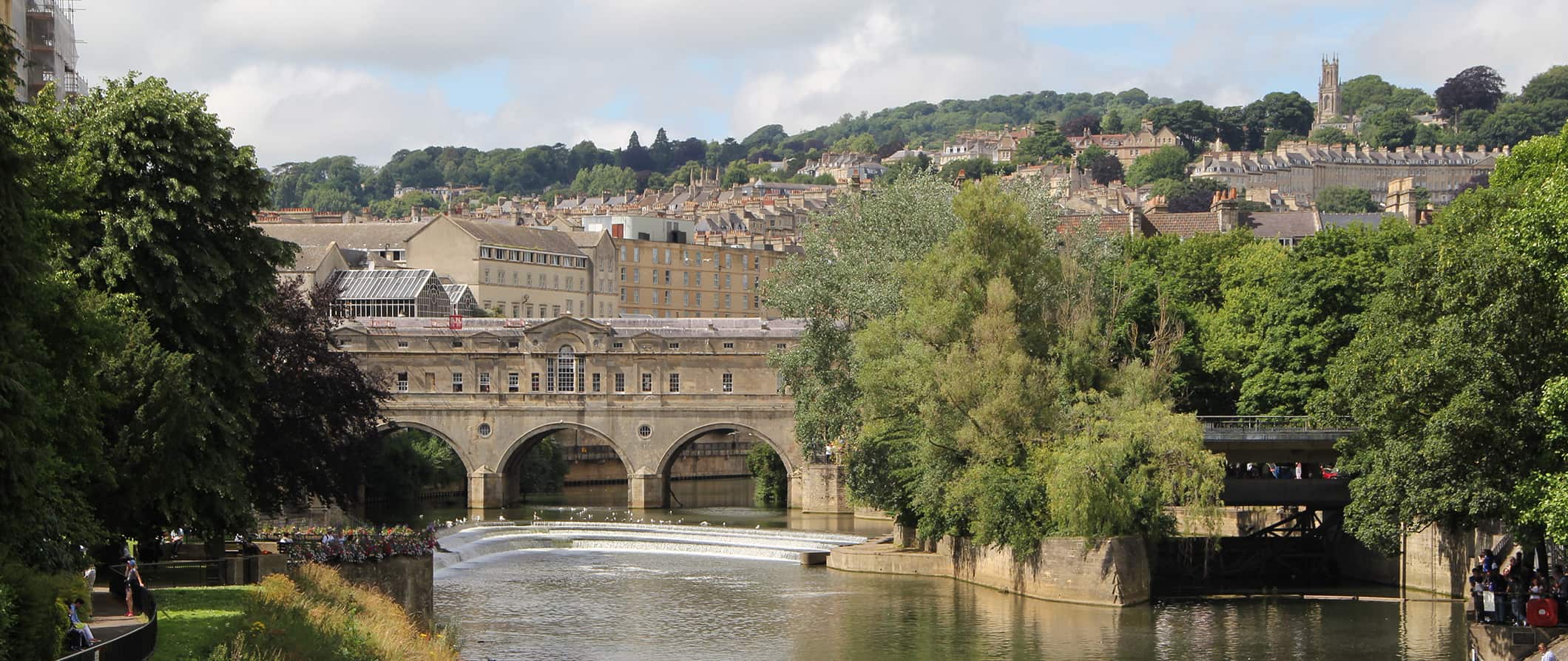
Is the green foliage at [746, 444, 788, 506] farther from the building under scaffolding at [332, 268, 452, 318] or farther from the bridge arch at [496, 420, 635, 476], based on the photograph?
the building under scaffolding at [332, 268, 452, 318]

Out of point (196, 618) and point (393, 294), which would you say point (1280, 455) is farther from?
point (393, 294)

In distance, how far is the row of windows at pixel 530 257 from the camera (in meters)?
102

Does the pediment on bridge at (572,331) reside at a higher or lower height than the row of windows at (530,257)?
lower

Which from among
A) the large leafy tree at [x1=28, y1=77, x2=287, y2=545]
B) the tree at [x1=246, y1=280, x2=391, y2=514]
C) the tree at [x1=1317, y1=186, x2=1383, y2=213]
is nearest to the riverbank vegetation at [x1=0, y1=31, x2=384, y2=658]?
the large leafy tree at [x1=28, y1=77, x2=287, y2=545]

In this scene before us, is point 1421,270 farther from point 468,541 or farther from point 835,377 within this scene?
point 468,541

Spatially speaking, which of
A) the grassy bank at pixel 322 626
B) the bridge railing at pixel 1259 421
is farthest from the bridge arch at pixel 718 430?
the grassy bank at pixel 322 626

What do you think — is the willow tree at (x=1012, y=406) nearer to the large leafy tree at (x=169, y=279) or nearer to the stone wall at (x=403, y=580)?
the stone wall at (x=403, y=580)

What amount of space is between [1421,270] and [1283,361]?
19.0 metres

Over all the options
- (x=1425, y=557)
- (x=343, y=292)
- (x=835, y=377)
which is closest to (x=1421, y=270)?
(x=1425, y=557)

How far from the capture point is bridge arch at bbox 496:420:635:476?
70375 millimetres

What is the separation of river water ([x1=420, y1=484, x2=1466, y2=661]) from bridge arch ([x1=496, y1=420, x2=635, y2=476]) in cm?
2247

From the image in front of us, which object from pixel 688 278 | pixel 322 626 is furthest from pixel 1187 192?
pixel 322 626

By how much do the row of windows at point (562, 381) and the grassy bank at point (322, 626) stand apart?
38.3m

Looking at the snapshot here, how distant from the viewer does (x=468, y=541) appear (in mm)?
52719
